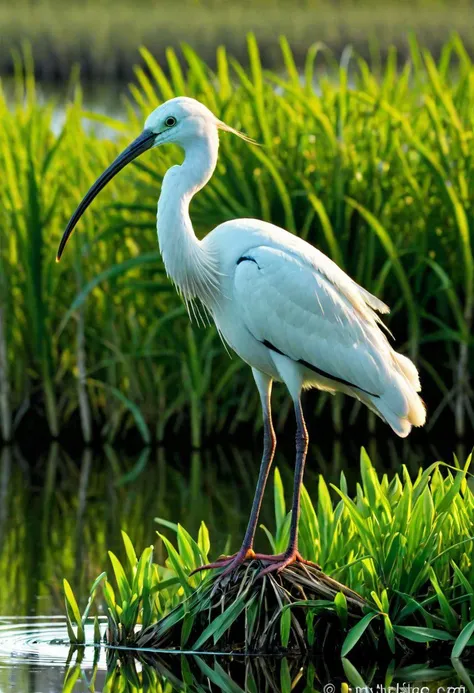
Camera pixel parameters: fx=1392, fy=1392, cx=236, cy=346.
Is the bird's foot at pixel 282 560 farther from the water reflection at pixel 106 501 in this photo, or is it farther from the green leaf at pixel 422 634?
the water reflection at pixel 106 501

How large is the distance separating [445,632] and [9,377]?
211 inches

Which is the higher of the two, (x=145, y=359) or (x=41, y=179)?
(x=41, y=179)

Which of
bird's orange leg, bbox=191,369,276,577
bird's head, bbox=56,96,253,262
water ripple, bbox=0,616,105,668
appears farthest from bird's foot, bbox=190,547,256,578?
bird's head, bbox=56,96,253,262

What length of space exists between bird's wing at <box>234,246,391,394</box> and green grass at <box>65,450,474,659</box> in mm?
548

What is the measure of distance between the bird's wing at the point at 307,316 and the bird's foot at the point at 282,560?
28.4 inches

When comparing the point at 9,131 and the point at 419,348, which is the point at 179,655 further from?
the point at 9,131

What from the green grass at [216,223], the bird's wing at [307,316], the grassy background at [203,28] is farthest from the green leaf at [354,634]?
the grassy background at [203,28]

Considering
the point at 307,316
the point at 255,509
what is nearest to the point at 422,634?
the point at 255,509

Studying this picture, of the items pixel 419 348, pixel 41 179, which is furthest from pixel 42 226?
pixel 419 348

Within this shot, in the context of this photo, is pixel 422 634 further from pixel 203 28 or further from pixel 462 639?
pixel 203 28

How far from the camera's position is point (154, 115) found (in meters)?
5.38

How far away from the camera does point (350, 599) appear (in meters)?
4.88

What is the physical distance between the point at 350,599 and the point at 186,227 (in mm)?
1547

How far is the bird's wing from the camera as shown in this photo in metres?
5.27
